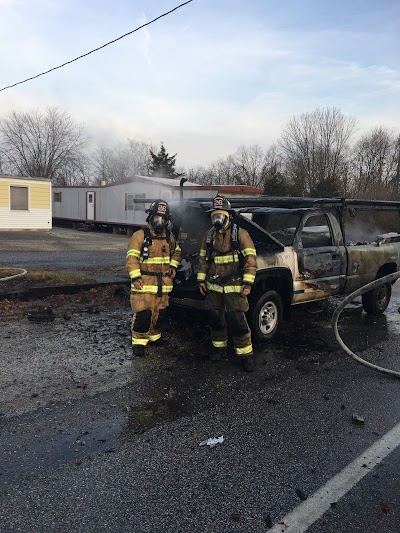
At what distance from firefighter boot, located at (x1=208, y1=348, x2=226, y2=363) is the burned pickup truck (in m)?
0.57

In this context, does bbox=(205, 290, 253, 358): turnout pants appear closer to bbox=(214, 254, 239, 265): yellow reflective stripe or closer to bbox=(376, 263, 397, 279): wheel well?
bbox=(214, 254, 239, 265): yellow reflective stripe

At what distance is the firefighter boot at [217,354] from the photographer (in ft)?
17.1

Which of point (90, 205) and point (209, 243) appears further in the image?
point (90, 205)

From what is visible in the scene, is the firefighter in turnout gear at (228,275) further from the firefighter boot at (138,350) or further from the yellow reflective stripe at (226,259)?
the firefighter boot at (138,350)

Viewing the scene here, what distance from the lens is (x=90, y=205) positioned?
29.7 metres

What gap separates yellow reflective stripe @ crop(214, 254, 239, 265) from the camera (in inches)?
202

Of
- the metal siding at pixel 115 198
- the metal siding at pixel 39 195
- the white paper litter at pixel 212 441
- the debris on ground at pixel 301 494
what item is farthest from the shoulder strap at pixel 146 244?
the metal siding at pixel 39 195

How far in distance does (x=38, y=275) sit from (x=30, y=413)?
6.21 meters

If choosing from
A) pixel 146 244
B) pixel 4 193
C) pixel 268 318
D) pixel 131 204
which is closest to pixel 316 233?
pixel 268 318

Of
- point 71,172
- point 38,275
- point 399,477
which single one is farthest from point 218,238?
point 71,172

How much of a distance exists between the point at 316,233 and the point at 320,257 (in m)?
0.39

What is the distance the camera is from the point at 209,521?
2.54 meters

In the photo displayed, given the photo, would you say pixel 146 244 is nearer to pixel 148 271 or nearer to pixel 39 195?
pixel 148 271

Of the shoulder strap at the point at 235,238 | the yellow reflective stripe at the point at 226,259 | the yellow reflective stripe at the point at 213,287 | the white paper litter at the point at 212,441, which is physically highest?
the shoulder strap at the point at 235,238
